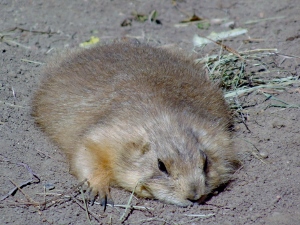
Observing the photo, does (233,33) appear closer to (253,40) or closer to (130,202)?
(253,40)

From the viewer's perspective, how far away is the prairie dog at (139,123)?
5.22m

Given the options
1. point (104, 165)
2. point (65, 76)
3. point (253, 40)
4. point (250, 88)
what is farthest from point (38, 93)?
point (253, 40)

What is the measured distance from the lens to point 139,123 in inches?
219

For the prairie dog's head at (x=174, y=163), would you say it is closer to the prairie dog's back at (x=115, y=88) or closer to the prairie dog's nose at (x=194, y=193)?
the prairie dog's nose at (x=194, y=193)

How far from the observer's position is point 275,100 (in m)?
6.88

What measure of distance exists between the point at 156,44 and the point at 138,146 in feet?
11.0

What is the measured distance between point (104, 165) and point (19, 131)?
51.9 inches

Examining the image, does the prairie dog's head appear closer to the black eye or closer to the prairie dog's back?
the black eye

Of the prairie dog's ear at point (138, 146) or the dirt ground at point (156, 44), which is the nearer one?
the dirt ground at point (156, 44)

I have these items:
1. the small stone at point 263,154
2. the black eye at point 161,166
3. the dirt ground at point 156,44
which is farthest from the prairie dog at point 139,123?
the small stone at point 263,154

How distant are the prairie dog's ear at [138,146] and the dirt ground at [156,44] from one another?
17.4 inches

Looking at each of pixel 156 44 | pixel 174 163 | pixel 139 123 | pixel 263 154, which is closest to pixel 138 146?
pixel 139 123

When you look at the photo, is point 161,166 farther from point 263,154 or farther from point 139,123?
point 263,154

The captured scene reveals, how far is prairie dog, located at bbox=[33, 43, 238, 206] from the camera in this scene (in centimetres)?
522
